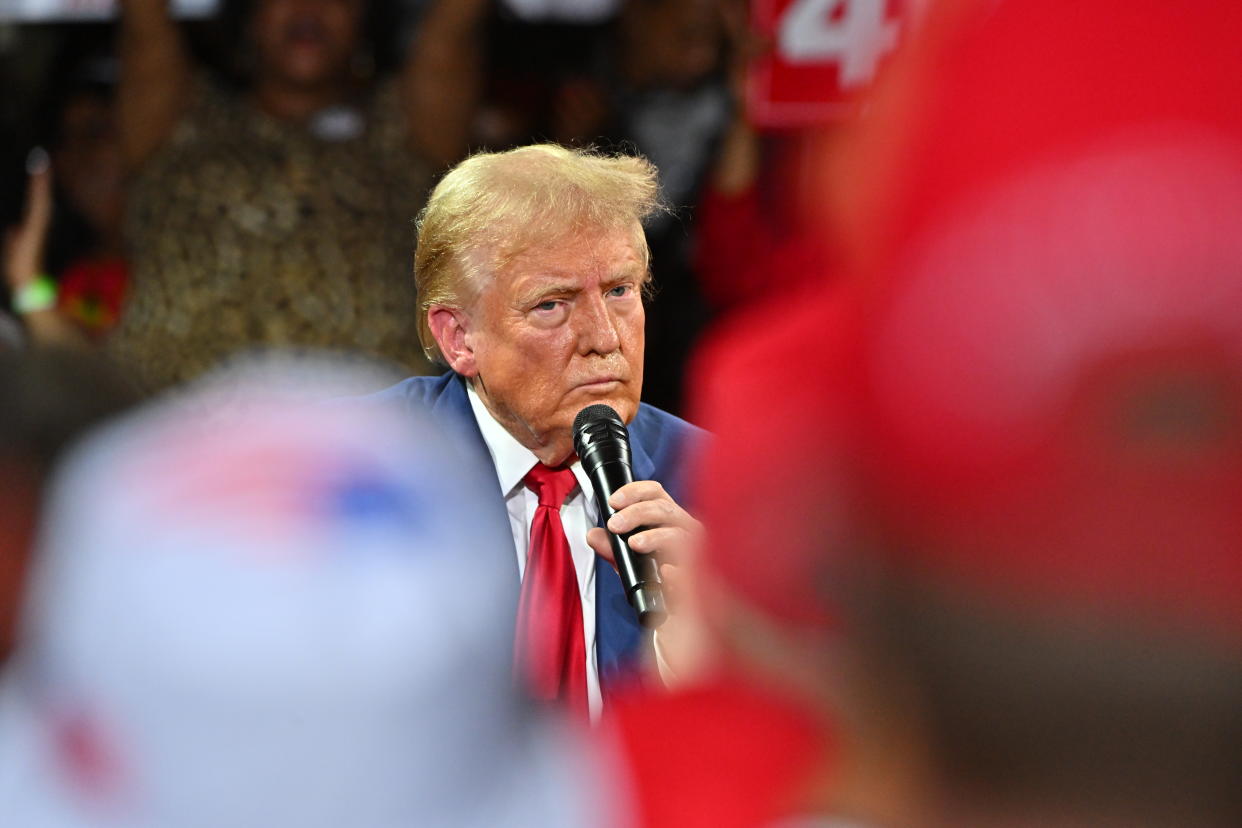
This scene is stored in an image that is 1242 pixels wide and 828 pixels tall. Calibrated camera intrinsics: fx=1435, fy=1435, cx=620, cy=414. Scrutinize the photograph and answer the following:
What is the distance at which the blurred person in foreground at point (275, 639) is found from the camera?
484mm

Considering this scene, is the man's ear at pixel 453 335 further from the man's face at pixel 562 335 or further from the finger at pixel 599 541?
the finger at pixel 599 541

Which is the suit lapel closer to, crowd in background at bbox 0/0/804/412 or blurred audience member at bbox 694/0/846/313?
crowd in background at bbox 0/0/804/412

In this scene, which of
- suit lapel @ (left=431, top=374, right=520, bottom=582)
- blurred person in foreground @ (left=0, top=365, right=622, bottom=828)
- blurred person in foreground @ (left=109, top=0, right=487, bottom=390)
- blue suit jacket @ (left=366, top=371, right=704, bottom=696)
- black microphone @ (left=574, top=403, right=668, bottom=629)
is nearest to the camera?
blurred person in foreground @ (left=0, top=365, right=622, bottom=828)

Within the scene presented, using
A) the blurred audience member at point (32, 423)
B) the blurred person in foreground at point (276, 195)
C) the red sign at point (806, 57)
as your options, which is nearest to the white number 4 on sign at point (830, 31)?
the red sign at point (806, 57)

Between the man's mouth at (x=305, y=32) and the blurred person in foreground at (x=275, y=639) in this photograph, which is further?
the man's mouth at (x=305, y=32)

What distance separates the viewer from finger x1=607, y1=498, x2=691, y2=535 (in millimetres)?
1404

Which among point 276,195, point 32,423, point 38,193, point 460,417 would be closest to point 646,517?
point 460,417

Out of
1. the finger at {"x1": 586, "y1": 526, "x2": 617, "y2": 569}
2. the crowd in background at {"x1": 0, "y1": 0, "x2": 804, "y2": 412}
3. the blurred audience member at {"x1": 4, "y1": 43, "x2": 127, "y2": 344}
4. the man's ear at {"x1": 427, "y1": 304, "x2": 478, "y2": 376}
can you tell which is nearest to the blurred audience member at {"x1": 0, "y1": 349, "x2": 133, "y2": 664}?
the finger at {"x1": 586, "y1": 526, "x2": 617, "y2": 569}

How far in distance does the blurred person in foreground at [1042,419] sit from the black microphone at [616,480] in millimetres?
877


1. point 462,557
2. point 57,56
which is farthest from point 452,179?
point 57,56

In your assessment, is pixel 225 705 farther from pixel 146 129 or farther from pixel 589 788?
pixel 146 129

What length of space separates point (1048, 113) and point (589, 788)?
1.13 feet

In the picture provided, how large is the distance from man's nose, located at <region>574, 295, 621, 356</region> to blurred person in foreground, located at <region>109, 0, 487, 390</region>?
1.19 metres

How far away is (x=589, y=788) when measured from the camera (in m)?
0.60
